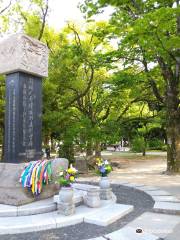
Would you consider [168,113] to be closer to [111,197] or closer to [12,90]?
[111,197]

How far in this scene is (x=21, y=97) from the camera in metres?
7.93

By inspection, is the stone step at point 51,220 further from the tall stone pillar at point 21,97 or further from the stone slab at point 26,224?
the tall stone pillar at point 21,97

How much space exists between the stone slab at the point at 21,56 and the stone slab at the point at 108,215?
418 centimetres

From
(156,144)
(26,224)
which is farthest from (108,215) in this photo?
(156,144)

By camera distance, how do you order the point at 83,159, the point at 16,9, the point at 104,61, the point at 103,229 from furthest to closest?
the point at 16,9
the point at 83,159
the point at 104,61
the point at 103,229

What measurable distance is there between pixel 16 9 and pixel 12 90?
14.4 m

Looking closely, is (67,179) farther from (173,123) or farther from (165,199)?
(173,123)

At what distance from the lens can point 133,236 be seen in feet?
17.9

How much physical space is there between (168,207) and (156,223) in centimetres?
117

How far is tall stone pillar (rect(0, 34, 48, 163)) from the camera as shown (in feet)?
25.6

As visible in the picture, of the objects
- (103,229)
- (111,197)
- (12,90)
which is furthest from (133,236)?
(12,90)

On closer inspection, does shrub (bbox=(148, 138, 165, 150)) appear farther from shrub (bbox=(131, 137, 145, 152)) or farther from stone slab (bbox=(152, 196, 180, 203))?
stone slab (bbox=(152, 196, 180, 203))

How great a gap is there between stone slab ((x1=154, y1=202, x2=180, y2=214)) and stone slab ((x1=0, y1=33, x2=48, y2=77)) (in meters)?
4.85

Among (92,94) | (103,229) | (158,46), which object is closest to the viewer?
(103,229)
